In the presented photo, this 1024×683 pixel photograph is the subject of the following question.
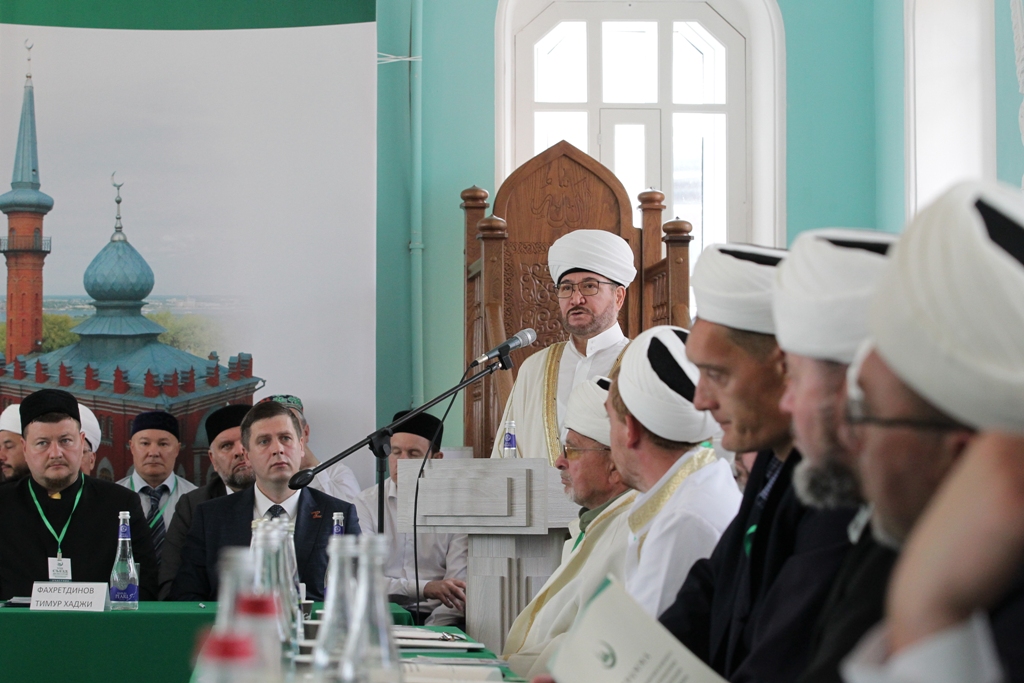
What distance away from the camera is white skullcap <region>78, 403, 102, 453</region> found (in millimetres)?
5289

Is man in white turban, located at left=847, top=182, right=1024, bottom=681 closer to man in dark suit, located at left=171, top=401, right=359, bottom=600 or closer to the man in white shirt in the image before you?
man in dark suit, located at left=171, top=401, right=359, bottom=600

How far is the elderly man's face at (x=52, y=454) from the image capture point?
449 centimetres

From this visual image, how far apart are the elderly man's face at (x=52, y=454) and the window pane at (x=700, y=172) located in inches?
139

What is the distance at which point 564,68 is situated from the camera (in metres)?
6.52

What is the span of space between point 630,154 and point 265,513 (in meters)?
3.25

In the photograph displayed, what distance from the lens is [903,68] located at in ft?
19.5

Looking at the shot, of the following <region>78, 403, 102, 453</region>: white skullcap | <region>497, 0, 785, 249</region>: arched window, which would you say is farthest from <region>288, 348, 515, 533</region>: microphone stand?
<region>497, 0, 785, 249</region>: arched window

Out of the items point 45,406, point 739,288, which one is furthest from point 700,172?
point 739,288

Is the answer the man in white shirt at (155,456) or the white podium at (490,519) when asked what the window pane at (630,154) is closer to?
the man in white shirt at (155,456)

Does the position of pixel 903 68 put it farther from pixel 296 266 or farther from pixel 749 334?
pixel 749 334

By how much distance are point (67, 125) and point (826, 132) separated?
13.2 feet

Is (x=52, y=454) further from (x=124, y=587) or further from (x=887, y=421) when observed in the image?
(x=887, y=421)

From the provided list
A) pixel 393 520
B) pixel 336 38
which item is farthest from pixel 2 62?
pixel 393 520

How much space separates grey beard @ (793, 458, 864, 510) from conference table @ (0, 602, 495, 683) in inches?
99.4
